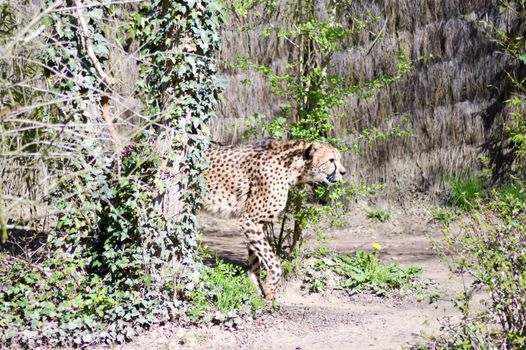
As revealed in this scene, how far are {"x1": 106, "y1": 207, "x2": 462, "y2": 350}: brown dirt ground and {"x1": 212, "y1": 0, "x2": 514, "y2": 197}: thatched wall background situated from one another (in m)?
2.11

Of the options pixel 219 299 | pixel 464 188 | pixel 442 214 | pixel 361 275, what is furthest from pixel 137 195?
pixel 464 188

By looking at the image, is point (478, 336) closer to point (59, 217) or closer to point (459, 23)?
point (59, 217)

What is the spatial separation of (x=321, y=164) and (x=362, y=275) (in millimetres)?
1177

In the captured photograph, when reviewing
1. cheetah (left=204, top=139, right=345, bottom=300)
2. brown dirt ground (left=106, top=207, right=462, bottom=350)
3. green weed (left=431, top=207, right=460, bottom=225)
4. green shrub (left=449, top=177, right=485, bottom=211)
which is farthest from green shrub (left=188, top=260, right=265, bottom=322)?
→ green shrub (left=449, top=177, right=485, bottom=211)

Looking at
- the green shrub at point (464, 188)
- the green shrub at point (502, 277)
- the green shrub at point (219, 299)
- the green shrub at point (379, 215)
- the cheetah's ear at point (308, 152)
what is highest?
the cheetah's ear at point (308, 152)

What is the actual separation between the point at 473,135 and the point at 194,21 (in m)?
5.89

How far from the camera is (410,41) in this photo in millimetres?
11195

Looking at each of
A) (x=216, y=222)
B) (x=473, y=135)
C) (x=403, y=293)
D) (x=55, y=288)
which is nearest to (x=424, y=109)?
(x=473, y=135)

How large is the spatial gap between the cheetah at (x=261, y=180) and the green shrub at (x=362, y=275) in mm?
493

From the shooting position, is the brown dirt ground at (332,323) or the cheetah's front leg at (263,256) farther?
the cheetah's front leg at (263,256)

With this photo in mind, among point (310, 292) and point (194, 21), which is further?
point (310, 292)

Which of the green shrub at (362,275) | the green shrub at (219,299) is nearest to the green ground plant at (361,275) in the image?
the green shrub at (362,275)

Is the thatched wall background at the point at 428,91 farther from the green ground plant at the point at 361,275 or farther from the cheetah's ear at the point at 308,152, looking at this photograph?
the cheetah's ear at the point at 308,152

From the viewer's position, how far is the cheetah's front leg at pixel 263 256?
7320 millimetres
